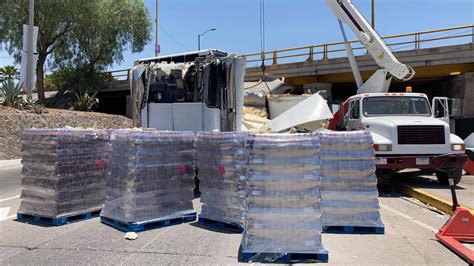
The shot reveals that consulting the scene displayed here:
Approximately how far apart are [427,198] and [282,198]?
4908mm

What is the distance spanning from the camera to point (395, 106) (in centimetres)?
1155

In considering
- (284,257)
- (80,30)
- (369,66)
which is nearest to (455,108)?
(284,257)

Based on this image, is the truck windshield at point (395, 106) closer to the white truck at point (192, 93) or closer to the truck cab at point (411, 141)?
the truck cab at point (411, 141)

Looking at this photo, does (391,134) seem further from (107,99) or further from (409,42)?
(107,99)

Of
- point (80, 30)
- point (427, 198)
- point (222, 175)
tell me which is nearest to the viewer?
point (222, 175)

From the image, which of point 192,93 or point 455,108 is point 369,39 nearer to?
point 455,108

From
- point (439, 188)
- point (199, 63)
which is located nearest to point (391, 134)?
point (439, 188)

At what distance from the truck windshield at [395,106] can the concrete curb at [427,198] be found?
6.28ft

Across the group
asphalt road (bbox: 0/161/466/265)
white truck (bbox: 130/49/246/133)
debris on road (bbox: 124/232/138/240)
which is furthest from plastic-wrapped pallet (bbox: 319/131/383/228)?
white truck (bbox: 130/49/246/133)

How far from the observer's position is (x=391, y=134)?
33.3 ft

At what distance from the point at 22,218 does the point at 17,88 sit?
1691cm

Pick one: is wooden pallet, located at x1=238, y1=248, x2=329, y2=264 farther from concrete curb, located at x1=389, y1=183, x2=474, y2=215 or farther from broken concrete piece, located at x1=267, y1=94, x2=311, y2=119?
broken concrete piece, located at x1=267, y1=94, x2=311, y2=119

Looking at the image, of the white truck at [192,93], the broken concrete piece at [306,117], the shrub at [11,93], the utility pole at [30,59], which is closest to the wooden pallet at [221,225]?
the white truck at [192,93]

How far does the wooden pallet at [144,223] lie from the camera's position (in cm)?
621
